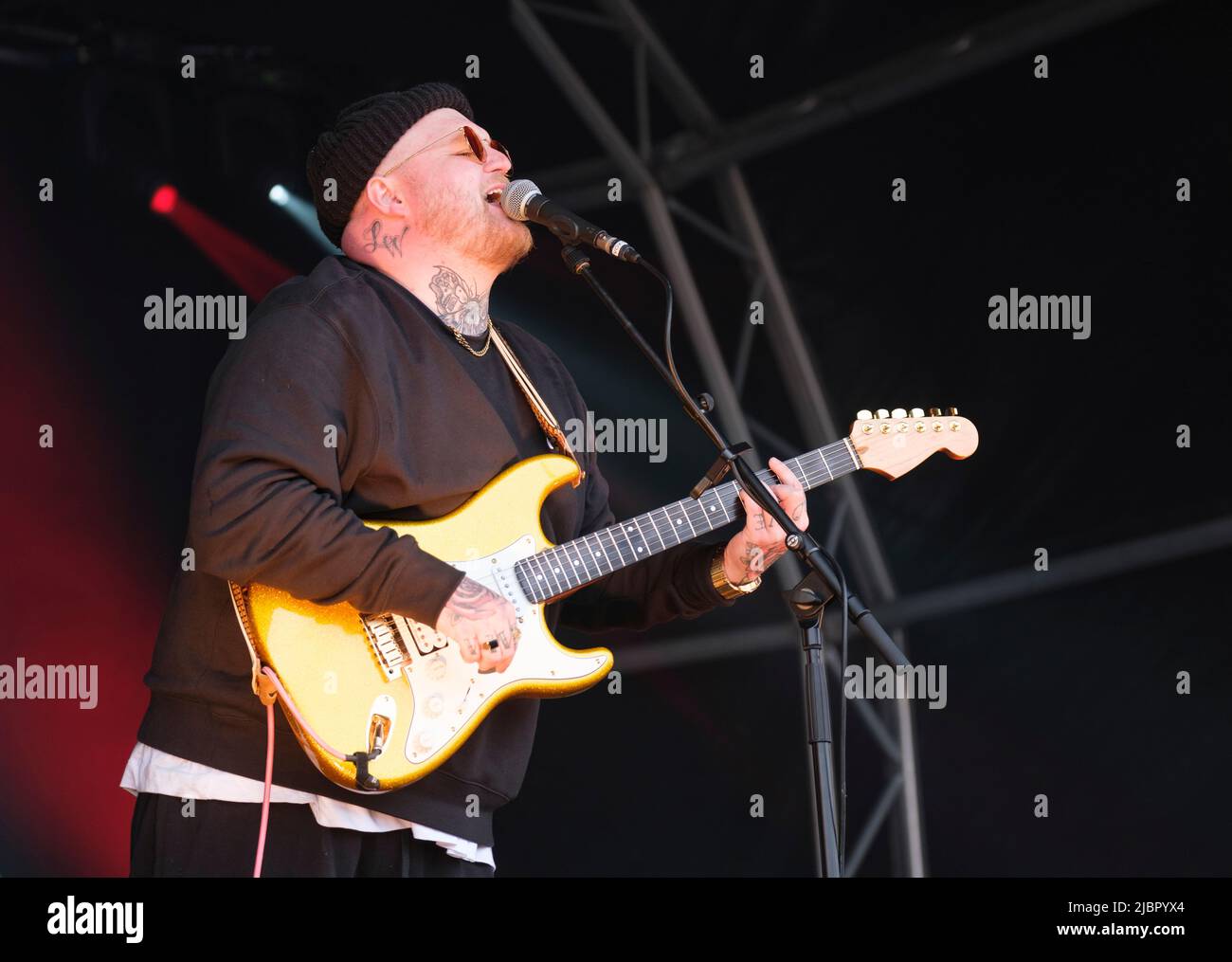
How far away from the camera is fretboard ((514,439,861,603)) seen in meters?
2.95

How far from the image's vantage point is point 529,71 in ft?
15.9

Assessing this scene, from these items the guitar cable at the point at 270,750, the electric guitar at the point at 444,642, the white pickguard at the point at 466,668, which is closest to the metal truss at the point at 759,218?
the electric guitar at the point at 444,642

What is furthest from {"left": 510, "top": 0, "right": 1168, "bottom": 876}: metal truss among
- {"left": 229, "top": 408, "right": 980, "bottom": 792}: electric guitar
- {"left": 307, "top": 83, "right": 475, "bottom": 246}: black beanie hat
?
{"left": 229, "top": 408, "right": 980, "bottom": 792}: electric guitar

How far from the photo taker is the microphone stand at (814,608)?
98.8 inches

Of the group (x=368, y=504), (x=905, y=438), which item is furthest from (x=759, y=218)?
(x=368, y=504)

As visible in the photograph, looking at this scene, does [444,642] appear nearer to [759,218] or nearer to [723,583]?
[723,583]

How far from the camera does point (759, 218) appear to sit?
16.8 ft

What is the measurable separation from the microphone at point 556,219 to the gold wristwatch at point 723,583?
0.73 m

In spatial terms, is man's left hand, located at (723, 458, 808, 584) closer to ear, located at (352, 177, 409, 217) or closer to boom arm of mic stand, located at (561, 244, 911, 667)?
boom arm of mic stand, located at (561, 244, 911, 667)

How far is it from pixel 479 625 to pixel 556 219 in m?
0.88

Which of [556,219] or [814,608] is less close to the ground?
[556,219]
